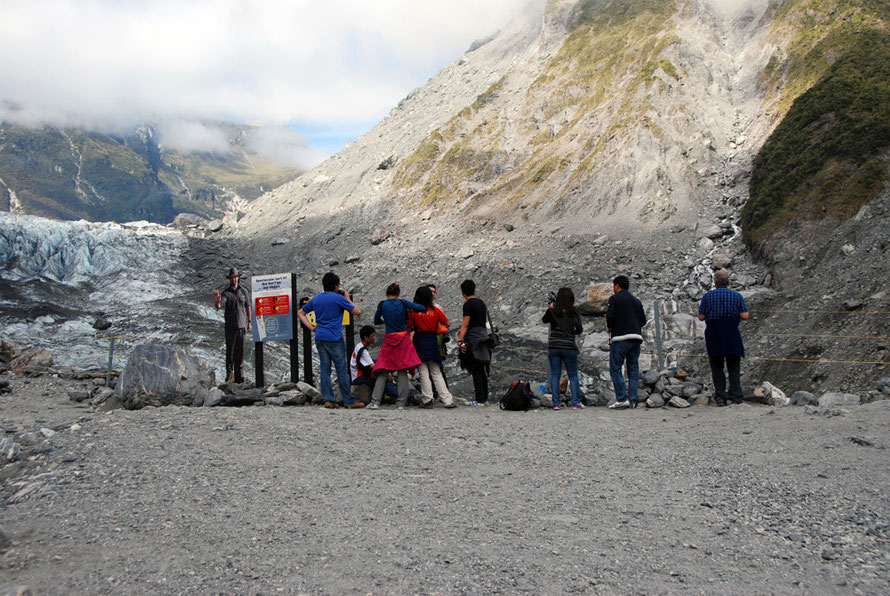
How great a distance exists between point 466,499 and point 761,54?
32.7 metres

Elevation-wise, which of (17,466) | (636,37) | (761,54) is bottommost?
(17,466)

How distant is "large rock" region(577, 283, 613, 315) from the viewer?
61.2ft

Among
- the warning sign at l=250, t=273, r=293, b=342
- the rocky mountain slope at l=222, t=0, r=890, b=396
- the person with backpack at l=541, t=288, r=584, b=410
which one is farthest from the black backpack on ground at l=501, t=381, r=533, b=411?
the rocky mountain slope at l=222, t=0, r=890, b=396

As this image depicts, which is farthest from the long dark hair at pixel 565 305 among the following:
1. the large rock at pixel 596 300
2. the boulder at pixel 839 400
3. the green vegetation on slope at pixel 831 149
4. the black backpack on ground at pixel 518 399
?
the green vegetation on slope at pixel 831 149

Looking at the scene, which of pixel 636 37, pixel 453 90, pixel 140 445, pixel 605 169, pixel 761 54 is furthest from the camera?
pixel 453 90

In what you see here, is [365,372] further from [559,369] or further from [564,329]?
[564,329]

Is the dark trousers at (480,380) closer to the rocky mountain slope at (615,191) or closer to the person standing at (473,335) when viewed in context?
the person standing at (473,335)

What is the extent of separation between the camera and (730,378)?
9141mm

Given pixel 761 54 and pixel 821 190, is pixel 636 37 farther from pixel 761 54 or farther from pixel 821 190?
pixel 821 190

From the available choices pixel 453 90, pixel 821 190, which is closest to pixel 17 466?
pixel 821 190

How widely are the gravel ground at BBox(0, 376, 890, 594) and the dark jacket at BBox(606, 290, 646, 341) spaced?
234cm

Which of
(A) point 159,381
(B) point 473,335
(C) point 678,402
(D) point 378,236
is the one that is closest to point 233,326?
(A) point 159,381

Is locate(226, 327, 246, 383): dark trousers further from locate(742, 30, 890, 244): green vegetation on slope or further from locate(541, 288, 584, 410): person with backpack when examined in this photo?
locate(742, 30, 890, 244): green vegetation on slope

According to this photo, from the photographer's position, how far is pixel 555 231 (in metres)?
26.3
